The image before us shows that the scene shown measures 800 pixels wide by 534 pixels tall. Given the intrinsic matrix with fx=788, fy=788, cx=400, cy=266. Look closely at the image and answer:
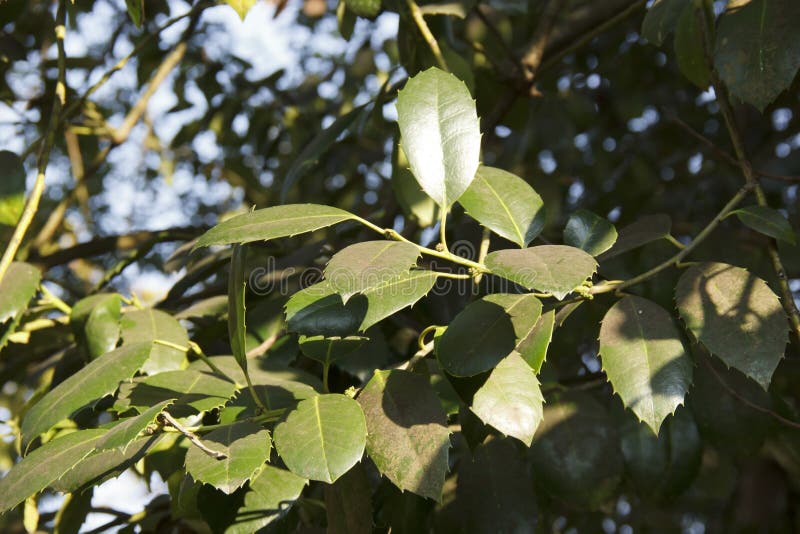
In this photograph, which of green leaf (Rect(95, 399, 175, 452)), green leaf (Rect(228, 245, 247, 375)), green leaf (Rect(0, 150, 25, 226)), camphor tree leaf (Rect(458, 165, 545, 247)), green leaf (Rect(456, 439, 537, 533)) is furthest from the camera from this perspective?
green leaf (Rect(0, 150, 25, 226))

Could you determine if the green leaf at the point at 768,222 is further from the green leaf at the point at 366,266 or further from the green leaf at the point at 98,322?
the green leaf at the point at 98,322

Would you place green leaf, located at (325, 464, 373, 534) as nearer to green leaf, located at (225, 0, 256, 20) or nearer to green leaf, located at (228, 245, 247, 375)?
green leaf, located at (228, 245, 247, 375)

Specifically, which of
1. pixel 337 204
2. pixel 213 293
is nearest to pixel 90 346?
pixel 213 293

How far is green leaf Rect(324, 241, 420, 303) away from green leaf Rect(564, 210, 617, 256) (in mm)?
212

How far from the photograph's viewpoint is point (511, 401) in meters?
0.67

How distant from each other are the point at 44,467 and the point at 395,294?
12.1 inches

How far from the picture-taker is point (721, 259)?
1222 mm

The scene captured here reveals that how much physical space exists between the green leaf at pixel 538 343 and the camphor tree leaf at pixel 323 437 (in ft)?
0.60

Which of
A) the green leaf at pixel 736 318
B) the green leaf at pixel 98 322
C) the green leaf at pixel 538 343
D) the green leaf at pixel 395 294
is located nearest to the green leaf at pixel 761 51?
the green leaf at pixel 736 318

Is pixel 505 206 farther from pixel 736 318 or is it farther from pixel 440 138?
pixel 736 318

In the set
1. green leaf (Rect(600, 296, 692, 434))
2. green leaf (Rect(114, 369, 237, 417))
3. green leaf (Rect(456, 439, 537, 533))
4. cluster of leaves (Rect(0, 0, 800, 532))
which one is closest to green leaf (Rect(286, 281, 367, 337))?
cluster of leaves (Rect(0, 0, 800, 532))

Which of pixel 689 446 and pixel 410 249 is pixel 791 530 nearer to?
Result: pixel 689 446

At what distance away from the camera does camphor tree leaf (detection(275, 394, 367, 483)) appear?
60 centimetres

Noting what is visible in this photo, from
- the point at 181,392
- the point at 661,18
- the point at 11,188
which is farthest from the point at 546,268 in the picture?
the point at 11,188
